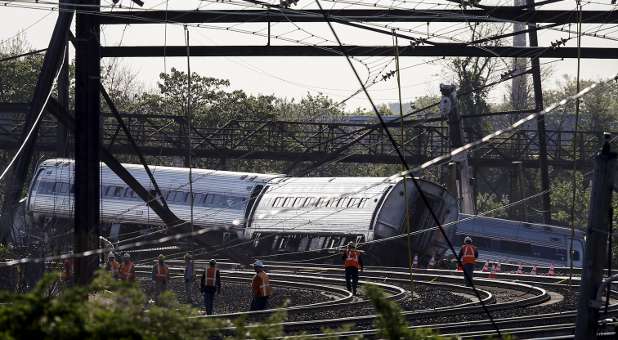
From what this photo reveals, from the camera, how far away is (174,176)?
45.6m

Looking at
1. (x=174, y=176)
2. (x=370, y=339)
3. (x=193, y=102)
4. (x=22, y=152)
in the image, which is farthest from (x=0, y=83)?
(x=370, y=339)

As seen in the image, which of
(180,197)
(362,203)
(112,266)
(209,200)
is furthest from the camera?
(180,197)

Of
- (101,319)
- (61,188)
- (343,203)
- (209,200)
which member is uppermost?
(61,188)

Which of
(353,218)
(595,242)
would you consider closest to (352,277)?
(353,218)

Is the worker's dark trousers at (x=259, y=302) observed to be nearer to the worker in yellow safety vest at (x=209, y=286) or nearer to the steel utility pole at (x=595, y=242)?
the worker in yellow safety vest at (x=209, y=286)

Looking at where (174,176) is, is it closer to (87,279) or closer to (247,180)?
(247,180)

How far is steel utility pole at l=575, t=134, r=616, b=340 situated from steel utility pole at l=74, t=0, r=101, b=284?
11583mm

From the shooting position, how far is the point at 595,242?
13.2 meters

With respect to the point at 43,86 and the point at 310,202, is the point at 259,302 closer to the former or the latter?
the point at 43,86

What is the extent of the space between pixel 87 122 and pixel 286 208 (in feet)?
43.3

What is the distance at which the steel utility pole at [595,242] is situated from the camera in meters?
13.1

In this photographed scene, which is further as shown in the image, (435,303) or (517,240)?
(517,240)

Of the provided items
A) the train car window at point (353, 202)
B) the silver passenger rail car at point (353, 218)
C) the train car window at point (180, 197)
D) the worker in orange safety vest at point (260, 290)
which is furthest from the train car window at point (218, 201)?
the worker in orange safety vest at point (260, 290)

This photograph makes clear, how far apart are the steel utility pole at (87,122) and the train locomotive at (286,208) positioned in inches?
447
